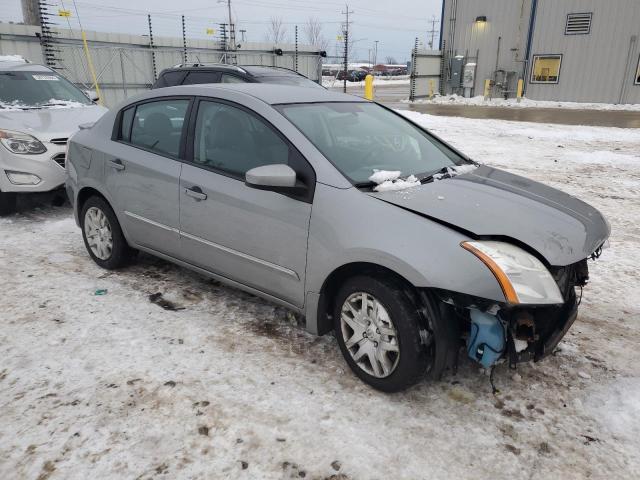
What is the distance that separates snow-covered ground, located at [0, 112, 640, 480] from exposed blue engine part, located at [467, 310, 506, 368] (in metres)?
0.35

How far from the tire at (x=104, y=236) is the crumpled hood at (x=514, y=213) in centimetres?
250

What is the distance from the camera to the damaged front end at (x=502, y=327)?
2439 millimetres

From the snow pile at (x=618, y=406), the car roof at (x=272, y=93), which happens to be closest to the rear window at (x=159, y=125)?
the car roof at (x=272, y=93)

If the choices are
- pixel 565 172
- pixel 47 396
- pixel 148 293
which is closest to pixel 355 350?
pixel 47 396

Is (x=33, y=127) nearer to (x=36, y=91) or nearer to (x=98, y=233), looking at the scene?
(x=36, y=91)

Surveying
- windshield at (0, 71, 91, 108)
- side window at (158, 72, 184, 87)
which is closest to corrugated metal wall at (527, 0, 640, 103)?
side window at (158, 72, 184, 87)

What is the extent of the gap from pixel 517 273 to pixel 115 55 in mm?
16215

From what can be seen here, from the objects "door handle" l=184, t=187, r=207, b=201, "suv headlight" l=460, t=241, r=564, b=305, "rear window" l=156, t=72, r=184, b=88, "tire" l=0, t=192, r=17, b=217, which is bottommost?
"tire" l=0, t=192, r=17, b=217

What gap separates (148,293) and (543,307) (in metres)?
2.90

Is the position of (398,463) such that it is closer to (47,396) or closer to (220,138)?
(47,396)

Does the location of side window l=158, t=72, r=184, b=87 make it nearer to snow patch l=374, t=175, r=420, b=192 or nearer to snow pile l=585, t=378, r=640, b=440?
snow patch l=374, t=175, r=420, b=192

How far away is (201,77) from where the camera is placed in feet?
27.6

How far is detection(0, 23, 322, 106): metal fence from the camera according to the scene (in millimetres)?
13281

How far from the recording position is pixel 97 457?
2.28 metres
